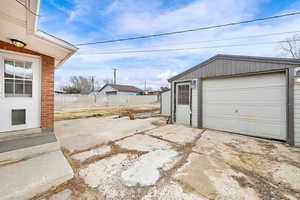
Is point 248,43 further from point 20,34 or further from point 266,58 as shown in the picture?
point 20,34

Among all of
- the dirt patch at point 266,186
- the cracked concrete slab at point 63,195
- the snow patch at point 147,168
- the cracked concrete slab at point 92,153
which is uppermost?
the cracked concrete slab at point 63,195

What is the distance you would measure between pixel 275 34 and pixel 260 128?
6.20 m

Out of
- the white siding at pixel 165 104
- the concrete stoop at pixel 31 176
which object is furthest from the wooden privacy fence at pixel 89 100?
the concrete stoop at pixel 31 176

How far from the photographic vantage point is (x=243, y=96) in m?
4.66

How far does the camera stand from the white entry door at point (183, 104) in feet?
20.0

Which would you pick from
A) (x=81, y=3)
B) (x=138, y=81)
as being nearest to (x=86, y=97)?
(x=81, y=3)

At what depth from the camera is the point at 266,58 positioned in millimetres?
4020

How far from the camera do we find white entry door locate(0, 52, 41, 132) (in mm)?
3146

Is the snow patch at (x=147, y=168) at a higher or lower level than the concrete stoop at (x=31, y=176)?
lower

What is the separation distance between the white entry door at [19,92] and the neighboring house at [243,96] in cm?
562

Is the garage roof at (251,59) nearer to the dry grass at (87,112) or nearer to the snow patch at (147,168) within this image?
the snow patch at (147,168)

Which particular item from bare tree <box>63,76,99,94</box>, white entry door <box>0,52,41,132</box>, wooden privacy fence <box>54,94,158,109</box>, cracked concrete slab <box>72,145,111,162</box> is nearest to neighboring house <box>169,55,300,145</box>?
cracked concrete slab <box>72,145,111,162</box>

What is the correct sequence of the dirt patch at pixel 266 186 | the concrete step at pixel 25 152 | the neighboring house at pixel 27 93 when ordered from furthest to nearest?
the concrete step at pixel 25 152
the neighboring house at pixel 27 93
the dirt patch at pixel 266 186

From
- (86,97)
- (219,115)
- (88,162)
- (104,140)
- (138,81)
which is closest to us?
(88,162)
